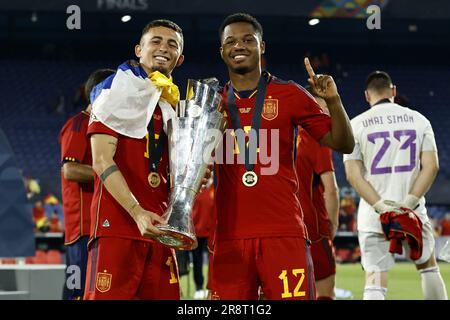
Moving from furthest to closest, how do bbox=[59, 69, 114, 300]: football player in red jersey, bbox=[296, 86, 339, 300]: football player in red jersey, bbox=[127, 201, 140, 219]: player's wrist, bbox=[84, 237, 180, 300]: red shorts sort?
bbox=[296, 86, 339, 300]: football player in red jersey, bbox=[59, 69, 114, 300]: football player in red jersey, bbox=[84, 237, 180, 300]: red shorts, bbox=[127, 201, 140, 219]: player's wrist

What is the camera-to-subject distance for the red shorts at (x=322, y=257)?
19.3 feet

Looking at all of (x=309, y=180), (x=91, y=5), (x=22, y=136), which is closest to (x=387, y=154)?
(x=309, y=180)

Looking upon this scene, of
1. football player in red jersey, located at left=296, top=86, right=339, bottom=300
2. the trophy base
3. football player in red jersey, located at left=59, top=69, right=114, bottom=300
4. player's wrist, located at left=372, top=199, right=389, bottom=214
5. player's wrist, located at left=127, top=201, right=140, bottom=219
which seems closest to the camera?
the trophy base

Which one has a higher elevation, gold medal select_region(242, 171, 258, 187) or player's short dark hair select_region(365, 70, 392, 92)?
player's short dark hair select_region(365, 70, 392, 92)

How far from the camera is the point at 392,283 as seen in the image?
12961 millimetres

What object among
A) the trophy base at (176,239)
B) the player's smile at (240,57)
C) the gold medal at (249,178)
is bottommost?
the trophy base at (176,239)

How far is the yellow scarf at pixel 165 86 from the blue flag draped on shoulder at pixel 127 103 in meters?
0.02

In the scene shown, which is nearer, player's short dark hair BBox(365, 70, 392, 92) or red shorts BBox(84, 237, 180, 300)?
red shorts BBox(84, 237, 180, 300)

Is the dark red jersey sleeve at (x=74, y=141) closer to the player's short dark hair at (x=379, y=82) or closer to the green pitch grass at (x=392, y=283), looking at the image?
the player's short dark hair at (x=379, y=82)

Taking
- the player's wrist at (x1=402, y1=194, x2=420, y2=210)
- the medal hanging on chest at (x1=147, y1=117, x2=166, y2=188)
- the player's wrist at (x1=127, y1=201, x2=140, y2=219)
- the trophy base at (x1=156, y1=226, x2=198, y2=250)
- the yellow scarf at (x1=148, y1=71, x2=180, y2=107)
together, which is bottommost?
the trophy base at (x1=156, y1=226, x2=198, y2=250)

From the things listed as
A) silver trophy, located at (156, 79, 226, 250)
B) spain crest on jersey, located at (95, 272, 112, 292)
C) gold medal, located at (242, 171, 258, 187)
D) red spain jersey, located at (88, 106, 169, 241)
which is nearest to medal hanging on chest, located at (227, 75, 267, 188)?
gold medal, located at (242, 171, 258, 187)

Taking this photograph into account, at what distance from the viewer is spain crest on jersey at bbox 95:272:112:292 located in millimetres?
3654

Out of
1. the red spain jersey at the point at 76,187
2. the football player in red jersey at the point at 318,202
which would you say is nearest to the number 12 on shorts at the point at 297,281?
the red spain jersey at the point at 76,187

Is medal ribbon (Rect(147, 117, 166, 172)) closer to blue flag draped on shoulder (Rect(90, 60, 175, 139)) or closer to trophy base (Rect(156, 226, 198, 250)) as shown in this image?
blue flag draped on shoulder (Rect(90, 60, 175, 139))
